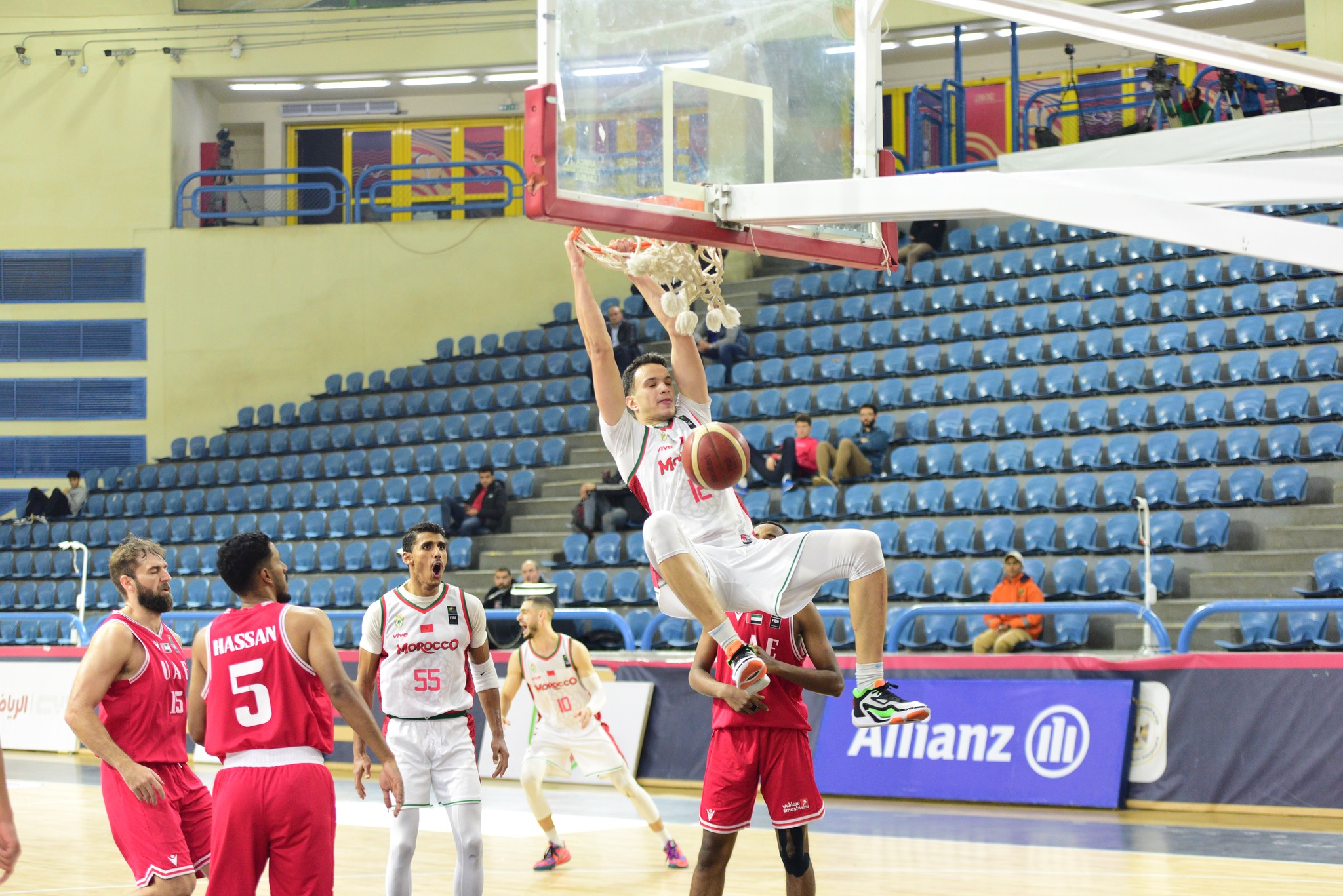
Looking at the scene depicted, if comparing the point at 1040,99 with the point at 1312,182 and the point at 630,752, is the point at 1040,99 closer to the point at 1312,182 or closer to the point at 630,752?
the point at 630,752

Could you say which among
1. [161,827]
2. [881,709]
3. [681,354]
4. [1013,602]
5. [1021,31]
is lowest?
[161,827]

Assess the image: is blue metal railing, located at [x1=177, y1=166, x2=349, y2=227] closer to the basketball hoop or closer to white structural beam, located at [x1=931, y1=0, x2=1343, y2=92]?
the basketball hoop

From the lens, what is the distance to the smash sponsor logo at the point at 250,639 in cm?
511

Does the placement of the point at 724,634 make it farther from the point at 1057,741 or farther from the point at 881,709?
the point at 1057,741

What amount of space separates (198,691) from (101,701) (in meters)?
0.63

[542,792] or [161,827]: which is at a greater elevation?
[161,827]

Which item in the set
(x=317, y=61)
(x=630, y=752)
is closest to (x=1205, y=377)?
(x=630, y=752)

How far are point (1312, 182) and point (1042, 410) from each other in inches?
437

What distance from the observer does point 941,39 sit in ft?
74.5

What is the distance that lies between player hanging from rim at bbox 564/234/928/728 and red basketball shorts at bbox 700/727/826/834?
0.80 metres

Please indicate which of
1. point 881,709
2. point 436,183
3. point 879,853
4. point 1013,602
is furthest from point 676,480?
point 436,183

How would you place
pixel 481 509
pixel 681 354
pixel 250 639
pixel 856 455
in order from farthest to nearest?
pixel 481 509 → pixel 856 455 → pixel 681 354 → pixel 250 639

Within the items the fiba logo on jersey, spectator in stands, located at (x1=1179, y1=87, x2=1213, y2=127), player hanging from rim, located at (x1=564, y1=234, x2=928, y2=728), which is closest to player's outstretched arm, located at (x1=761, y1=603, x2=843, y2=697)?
player hanging from rim, located at (x1=564, y1=234, x2=928, y2=728)

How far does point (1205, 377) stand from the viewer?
46.7ft
